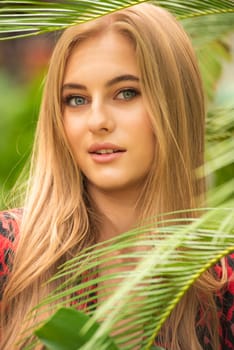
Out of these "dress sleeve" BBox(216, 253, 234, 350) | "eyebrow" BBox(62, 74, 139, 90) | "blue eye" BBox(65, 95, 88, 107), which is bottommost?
"dress sleeve" BBox(216, 253, 234, 350)

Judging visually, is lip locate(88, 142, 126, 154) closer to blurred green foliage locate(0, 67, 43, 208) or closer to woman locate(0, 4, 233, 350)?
woman locate(0, 4, 233, 350)

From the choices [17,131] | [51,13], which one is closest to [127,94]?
[51,13]

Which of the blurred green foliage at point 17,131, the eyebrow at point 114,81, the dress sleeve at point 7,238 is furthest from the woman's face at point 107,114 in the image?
the blurred green foliage at point 17,131

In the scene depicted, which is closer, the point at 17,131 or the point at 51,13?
the point at 51,13

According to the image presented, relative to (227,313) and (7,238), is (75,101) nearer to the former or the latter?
(7,238)

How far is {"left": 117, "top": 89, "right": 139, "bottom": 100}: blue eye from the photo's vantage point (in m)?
1.86

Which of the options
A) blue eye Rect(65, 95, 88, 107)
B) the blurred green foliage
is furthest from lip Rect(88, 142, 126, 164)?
the blurred green foliage

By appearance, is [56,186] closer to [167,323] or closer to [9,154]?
[167,323]

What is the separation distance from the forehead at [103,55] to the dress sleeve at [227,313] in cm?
54

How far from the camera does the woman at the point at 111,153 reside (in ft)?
6.08

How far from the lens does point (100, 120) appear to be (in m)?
1.80

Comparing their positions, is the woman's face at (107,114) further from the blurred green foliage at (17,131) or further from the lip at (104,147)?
the blurred green foliage at (17,131)

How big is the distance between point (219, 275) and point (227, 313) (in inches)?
3.5

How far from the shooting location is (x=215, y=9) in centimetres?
175
